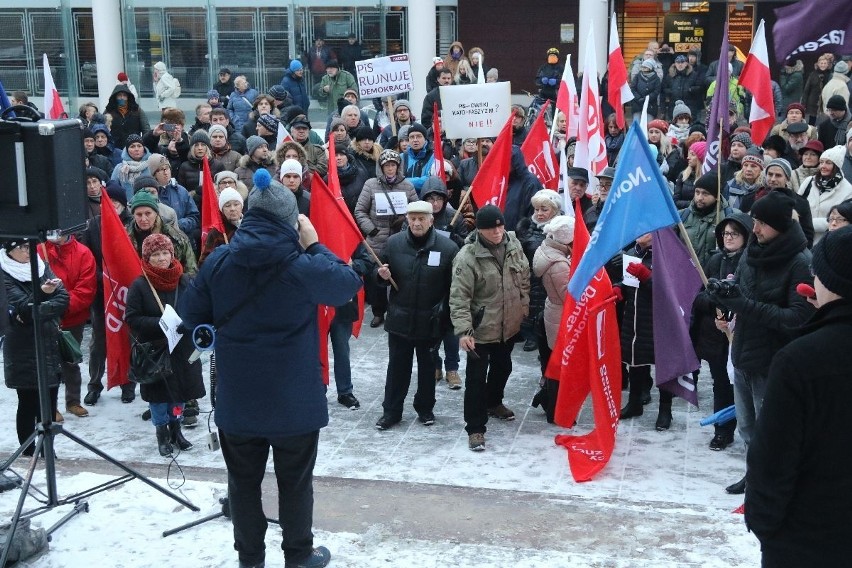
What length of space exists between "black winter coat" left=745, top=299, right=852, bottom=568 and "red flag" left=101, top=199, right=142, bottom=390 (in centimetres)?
549

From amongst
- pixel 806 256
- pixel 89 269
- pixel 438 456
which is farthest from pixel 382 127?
pixel 806 256

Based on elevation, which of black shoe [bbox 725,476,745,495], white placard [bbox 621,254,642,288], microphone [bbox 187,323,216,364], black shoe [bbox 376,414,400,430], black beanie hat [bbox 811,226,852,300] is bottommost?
black shoe [bbox 725,476,745,495]

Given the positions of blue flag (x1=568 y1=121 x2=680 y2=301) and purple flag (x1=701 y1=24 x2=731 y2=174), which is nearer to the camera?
blue flag (x1=568 y1=121 x2=680 y2=301)

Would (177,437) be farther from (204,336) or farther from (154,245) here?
(204,336)

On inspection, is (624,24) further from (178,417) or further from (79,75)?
(178,417)

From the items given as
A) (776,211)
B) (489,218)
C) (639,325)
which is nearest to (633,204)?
(776,211)

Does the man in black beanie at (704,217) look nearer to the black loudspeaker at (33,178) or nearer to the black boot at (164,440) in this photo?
the black boot at (164,440)

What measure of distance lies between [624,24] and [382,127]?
31.6 ft

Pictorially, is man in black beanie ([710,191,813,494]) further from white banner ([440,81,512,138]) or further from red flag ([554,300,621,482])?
white banner ([440,81,512,138])

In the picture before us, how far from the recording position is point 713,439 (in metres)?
8.12

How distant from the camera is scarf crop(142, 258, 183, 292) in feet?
26.7

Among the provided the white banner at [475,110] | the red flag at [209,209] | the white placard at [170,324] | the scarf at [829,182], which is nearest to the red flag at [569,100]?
the white banner at [475,110]

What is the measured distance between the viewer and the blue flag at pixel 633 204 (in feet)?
23.4

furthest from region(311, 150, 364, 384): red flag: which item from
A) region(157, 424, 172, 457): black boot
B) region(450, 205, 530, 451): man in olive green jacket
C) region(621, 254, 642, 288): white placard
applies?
region(621, 254, 642, 288): white placard
